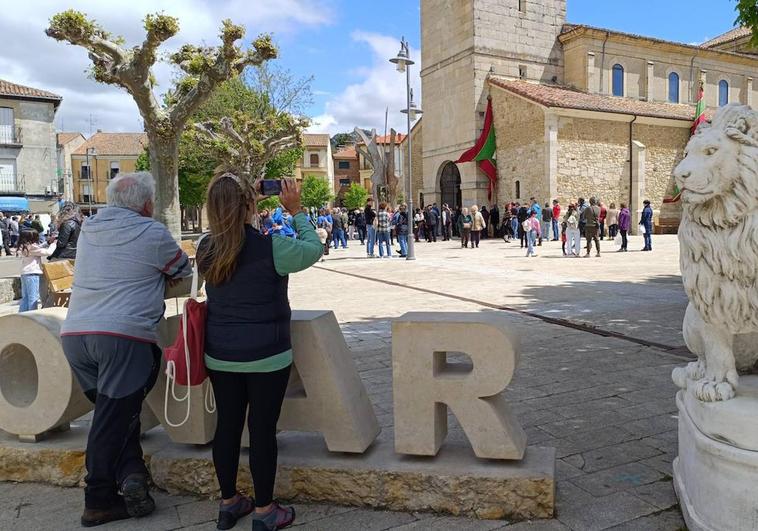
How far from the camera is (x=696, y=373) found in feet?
8.80

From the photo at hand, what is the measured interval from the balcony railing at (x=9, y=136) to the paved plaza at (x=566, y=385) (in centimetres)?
3842

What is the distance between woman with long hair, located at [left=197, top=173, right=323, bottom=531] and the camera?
270 cm

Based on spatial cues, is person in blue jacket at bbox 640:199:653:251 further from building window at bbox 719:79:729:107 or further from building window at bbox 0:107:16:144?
building window at bbox 0:107:16:144

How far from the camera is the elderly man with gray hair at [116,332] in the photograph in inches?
115

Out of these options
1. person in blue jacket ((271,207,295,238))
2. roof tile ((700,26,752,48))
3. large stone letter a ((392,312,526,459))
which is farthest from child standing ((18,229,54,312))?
roof tile ((700,26,752,48))

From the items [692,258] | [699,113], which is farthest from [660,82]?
[692,258]

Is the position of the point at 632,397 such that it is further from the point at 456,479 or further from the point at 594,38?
the point at 594,38

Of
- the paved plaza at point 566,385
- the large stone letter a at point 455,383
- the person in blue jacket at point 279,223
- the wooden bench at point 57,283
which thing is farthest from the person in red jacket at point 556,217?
the large stone letter a at point 455,383

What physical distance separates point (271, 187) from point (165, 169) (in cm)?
1060

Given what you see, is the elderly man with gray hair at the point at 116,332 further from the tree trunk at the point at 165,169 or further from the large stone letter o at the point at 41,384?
the tree trunk at the point at 165,169

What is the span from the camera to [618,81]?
3064cm

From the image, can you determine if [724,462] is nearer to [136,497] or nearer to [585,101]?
[136,497]

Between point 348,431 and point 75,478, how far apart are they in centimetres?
166

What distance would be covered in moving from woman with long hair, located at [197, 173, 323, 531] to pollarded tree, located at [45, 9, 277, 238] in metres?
10.2
